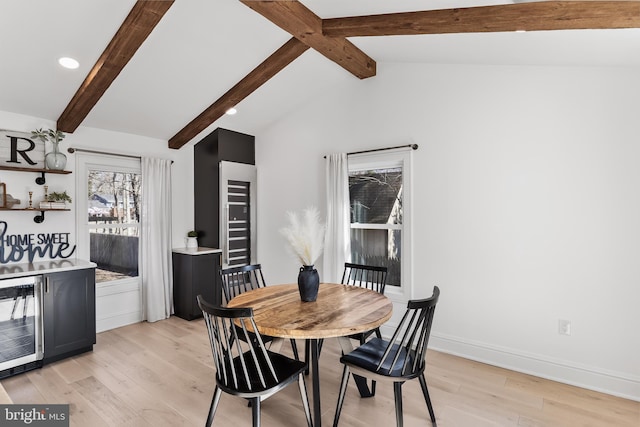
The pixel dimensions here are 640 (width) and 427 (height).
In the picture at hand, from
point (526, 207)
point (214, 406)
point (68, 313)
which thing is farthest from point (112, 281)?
point (526, 207)

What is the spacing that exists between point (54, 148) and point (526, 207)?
4678 mm

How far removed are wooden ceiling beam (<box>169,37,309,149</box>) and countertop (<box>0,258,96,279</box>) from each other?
195cm

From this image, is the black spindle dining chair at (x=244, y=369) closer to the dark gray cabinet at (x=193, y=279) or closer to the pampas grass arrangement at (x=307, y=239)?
the pampas grass arrangement at (x=307, y=239)

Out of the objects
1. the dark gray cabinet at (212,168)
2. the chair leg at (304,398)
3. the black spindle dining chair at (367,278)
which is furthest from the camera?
the dark gray cabinet at (212,168)

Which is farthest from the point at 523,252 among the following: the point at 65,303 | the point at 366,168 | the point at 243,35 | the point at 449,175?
the point at 65,303

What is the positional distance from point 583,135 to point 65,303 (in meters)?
4.81

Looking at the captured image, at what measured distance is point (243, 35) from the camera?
3.00 meters

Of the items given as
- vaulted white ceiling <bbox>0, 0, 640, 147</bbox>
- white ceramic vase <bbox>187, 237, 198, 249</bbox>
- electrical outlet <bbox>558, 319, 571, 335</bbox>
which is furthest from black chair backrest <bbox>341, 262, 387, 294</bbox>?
white ceramic vase <bbox>187, 237, 198, 249</bbox>

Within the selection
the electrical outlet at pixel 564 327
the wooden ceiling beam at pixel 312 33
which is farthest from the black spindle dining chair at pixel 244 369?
the electrical outlet at pixel 564 327

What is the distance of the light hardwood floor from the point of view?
2271mm

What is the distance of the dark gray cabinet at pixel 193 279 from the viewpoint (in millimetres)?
4305

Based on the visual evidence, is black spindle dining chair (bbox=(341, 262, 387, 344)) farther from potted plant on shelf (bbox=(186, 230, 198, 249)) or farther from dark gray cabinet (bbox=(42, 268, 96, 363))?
dark gray cabinet (bbox=(42, 268, 96, 363))

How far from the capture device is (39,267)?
315 centimetres

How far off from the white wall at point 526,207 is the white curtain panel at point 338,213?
1.36 ft
